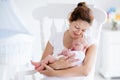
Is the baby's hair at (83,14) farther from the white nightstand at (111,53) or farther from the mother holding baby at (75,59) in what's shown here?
the white nightstand at (111,53)

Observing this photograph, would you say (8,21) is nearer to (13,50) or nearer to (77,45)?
(13,50)

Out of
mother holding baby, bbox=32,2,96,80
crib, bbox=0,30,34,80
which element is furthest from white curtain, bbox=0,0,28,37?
mother holding baby, bbox=32,2,96,80

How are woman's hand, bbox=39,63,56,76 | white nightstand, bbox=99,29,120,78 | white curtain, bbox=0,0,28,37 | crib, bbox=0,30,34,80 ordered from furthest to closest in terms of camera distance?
white nightstand, bbox=99,29,120,78, white curtain, bbox=0,0,28,37, crib, bbox=0,30,34,80, woman's hand, bbox=39,63,56,76

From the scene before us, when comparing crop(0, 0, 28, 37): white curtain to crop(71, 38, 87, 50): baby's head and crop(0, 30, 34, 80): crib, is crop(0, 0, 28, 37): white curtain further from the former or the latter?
crop(71, 38, 87, 50): baby's head

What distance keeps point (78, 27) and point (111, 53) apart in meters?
1.71

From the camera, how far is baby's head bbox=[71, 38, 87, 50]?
4.63ft

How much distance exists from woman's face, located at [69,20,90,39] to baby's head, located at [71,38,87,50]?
0.03 meters

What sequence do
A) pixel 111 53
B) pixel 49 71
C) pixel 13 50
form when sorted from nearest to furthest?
1. pixel 49 71
2. pixel 13 50
3. pixel 111 53

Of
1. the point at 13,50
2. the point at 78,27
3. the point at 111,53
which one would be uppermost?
the point at 78,27

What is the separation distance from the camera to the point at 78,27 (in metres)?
1.42

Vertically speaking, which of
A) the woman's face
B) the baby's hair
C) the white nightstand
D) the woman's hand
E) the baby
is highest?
the baby's hair

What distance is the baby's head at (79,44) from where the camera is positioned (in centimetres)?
141

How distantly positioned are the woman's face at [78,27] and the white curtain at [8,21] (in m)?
1.07

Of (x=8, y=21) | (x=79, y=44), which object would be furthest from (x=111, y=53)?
(x=79, y=44)
